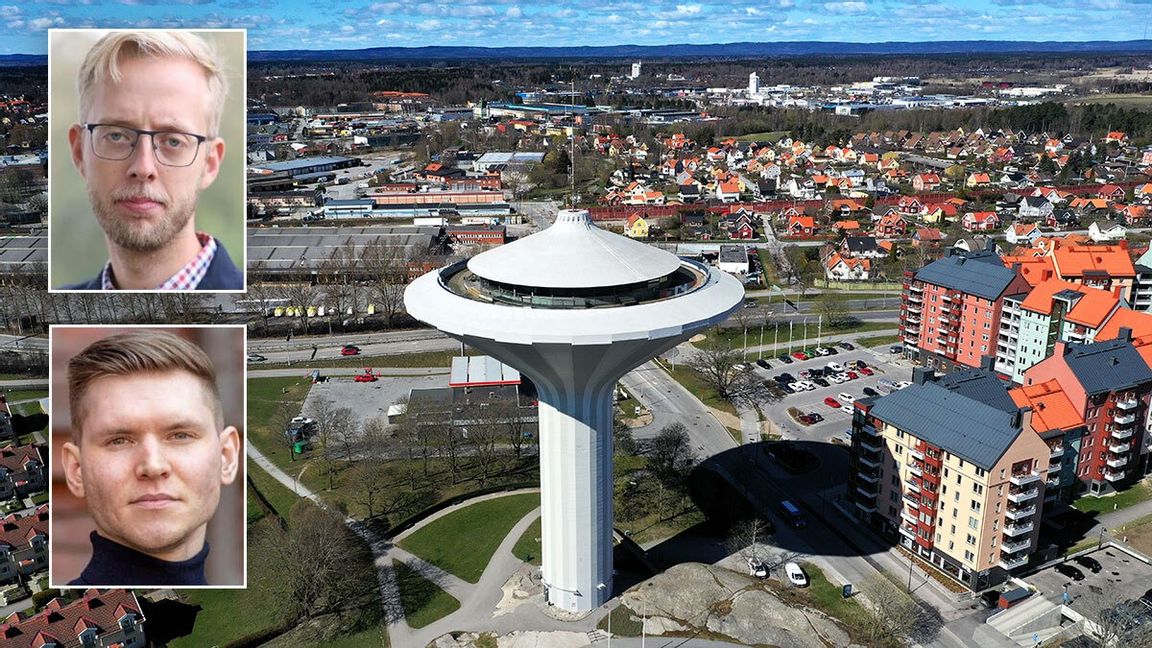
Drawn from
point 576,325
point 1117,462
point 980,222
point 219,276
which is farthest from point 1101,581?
point 980,222

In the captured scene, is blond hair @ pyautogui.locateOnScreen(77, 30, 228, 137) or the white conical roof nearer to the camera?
blond hair @ pyautogui.locateOnScreen(77, 30, 228, 137)

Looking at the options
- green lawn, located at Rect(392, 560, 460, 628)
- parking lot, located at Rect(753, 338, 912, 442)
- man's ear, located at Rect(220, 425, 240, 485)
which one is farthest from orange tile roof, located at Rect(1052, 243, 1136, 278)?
man's ear, located at Rect(220, 425, 240, 485)

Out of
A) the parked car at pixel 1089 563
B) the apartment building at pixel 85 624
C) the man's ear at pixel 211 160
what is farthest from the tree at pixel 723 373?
the man's ear at pixel 211 160

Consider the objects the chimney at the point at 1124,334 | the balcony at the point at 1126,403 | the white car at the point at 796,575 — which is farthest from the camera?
the chimney at the point at 1124,334

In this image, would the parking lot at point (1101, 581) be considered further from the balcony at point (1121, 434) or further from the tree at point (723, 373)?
the tree at point (723, 373)

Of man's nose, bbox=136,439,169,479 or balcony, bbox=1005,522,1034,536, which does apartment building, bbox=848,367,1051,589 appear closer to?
balcony, bbox=1005,522,1034,536

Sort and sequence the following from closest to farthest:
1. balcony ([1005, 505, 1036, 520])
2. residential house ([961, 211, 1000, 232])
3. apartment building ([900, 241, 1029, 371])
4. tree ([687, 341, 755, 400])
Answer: balcony ([1005, 505, 1036, 520]), apartment building ([900, 241, 1029, 371]), tree ([687, 341, 755, 400]), residential house ([961, 211, 1000, 232])
